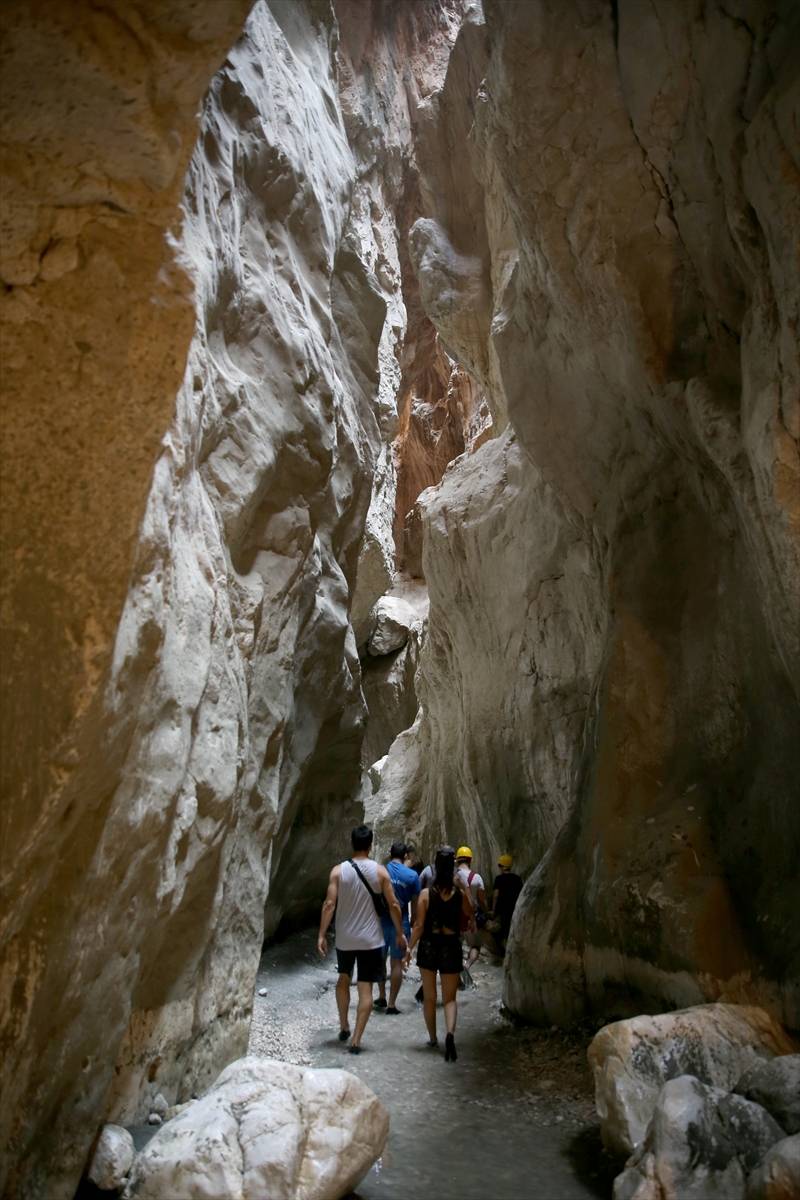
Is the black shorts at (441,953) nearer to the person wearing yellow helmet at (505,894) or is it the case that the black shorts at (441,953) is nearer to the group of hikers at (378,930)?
the group of hikers at (378,930)

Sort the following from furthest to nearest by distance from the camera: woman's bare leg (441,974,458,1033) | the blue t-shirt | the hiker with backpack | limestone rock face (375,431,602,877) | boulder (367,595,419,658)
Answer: boulder (367,595,419,658), limestone rock face (375,431,602,877), the hiker with backpack, the blue t-shirt, woman's bare leg (441,974,458,1033)

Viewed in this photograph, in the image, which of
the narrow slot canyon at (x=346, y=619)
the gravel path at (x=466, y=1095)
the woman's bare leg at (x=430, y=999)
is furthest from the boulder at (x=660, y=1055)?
the woman's bare leg at (x=430, y=999)

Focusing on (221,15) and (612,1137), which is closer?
(221,15)

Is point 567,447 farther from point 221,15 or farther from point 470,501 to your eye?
point 221,15

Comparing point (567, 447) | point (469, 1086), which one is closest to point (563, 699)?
point (567, 447)

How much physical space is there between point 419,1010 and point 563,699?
11.8 feet

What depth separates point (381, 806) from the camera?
638 inches

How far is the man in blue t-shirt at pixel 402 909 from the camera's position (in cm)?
739

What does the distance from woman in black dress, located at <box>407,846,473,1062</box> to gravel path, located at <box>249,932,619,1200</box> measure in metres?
0.34

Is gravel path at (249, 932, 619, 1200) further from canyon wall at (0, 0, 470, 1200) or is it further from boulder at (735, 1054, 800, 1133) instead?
canyon wall at (0, 0, 470, 1200)

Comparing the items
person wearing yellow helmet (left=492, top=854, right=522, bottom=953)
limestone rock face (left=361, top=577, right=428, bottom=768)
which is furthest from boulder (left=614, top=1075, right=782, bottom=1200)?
limestone rock face (left=361, top=577, right=428, bottom=768)

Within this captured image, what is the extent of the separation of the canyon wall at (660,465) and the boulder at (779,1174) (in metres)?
1.85

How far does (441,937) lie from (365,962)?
0.53 m

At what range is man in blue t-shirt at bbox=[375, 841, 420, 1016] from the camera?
7387 mm
